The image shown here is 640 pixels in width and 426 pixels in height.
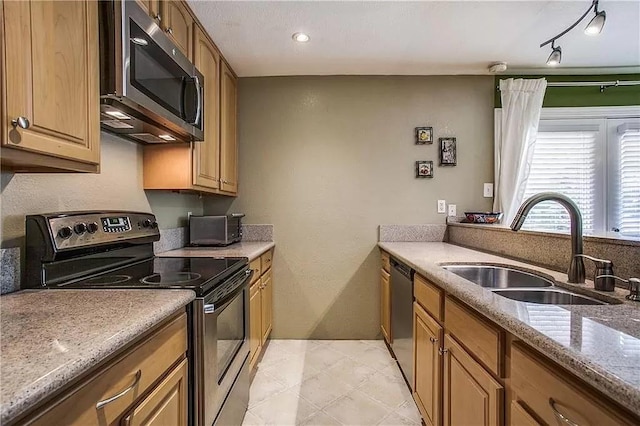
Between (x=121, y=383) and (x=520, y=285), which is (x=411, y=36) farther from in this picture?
(x=121, y=383)

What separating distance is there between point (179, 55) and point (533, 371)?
1.85 m

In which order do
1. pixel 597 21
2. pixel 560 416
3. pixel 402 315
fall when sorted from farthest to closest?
pixel 402 315 → pixel 597 21 → pixel 560 416

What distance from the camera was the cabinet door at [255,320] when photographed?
2.24 m

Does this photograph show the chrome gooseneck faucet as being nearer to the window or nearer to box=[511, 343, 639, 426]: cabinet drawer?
box=[511, 343, 639, 426]: cabinet drawer

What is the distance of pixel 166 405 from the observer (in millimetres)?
1038

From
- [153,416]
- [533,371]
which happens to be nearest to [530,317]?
[533,371]

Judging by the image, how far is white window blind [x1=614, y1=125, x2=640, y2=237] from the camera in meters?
2.93

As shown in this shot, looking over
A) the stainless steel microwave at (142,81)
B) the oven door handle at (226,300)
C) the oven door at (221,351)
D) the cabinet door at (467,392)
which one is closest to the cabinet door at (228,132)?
the stainless steel microwave at (142,81)

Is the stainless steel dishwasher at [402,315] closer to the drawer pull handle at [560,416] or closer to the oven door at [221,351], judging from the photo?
the oven door at [221,351]

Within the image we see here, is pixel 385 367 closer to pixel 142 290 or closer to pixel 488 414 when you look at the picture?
pixel 488 414

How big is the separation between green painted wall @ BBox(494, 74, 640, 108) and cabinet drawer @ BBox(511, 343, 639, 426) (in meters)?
2.75

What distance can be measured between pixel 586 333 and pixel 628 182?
10.2 ft

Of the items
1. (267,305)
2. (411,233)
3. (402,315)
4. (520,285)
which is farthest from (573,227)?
(267,305)

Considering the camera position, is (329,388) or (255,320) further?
(255,320)
